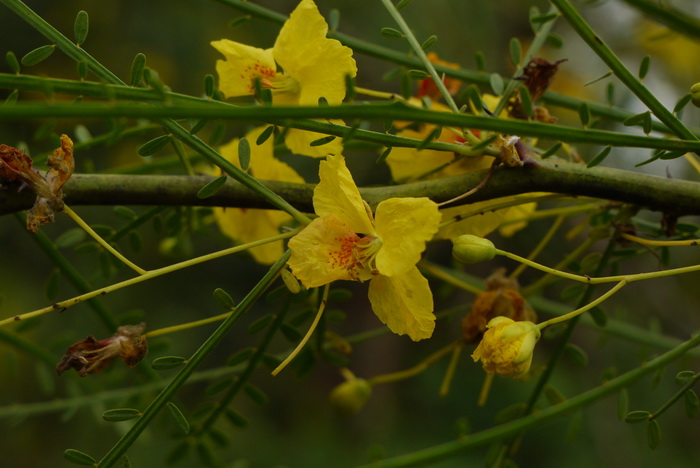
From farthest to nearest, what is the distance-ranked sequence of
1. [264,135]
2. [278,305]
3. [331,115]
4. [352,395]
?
[278,305] → [352,395] → [264,135] → [331,115]

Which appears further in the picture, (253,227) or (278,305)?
(278,305)

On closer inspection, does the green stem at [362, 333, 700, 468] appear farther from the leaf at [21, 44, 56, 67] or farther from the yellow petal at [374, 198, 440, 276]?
the leaf at [21, 44, 56, 67]

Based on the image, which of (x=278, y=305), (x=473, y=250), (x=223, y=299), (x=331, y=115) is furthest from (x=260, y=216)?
(x=278, y=305)

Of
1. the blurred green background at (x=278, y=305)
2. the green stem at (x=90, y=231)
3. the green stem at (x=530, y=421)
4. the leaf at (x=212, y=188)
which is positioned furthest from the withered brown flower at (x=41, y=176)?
the blurred green background at (x=278, y=305)

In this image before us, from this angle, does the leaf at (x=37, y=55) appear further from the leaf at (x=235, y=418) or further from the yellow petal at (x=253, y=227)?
the leaf at (x=235, y=418)

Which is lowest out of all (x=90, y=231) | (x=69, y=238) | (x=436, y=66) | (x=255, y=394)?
(x=255, y=394)

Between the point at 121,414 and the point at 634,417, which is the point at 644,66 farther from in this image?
the point at 121,414

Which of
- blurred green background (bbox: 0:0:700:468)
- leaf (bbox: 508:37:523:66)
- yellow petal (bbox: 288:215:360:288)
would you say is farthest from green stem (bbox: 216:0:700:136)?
blurred green background (bbox: 0:0:700:468)
